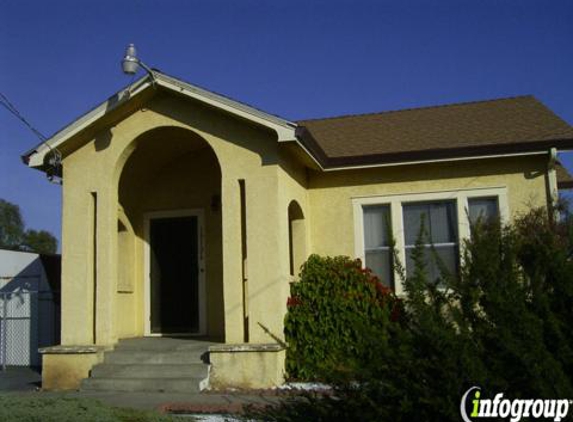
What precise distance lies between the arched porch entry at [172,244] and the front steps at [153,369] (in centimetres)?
173

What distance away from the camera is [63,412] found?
624 centimetres

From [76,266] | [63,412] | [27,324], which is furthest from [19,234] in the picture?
[63,412]

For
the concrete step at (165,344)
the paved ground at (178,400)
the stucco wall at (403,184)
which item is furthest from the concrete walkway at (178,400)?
the stucco wall at (403,184)

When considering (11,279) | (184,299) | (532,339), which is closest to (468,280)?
(532,339)

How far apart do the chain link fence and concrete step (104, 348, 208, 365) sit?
4.22 meters

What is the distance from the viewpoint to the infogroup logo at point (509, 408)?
431 cm

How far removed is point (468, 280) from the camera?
467 cm

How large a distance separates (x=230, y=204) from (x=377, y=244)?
3.19 metres

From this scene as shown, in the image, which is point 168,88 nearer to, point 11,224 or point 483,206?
point 483,206

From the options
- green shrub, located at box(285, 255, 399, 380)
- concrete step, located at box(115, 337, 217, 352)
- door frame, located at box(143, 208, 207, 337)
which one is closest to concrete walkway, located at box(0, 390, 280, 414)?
concrete step, located at box(115, 337, 217, 352)

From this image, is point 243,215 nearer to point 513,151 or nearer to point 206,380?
point 206,380

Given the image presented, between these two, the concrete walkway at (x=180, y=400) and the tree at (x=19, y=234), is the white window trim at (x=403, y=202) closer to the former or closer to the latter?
the concrete walkway at (x=180, y=400)

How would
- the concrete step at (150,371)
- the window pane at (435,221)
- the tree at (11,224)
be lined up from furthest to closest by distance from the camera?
the tree at (11,224) < the window pane at (435,221) < the concrete step at (150,371)

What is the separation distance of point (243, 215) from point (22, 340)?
6625 millimetres
